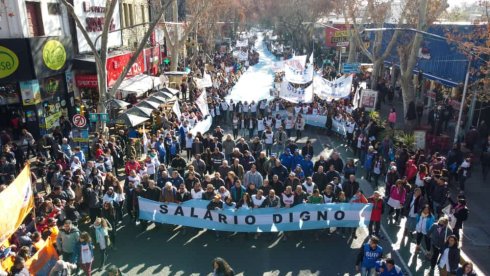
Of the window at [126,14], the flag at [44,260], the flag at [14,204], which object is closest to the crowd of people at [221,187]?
the flag at [44,260]

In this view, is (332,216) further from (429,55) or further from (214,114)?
(429,55)

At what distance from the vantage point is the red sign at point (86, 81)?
22766 millimetres

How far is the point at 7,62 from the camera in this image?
17.7 metres

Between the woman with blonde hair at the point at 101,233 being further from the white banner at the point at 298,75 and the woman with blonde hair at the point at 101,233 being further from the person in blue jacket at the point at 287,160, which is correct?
the white banner at the point at 298,75

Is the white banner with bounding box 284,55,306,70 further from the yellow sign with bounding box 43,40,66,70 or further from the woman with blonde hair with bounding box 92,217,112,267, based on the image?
the woman with blonde hair with bounding box 92,217,112,267

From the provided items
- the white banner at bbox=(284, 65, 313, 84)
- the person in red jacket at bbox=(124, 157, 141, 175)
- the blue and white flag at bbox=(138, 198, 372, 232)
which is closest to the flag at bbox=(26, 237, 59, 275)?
the blue and white flag at bbox=(138, 198, 372, 232)

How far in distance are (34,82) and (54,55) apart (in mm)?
1702

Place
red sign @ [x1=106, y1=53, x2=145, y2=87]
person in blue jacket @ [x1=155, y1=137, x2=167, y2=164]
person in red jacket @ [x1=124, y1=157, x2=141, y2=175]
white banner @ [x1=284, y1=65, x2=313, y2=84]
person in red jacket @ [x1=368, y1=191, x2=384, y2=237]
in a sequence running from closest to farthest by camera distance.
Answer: person in red jacket @ [x1=368, y1=191, x2=384, y2=237], person in red jacket @ [x1=124, y1=157, x2=141, y2=175], person in blue jacket @ [x1=155, y1=137, x2=167, y2=164], red sign @ [x1=106, y1=53, x2=145, y2=87], white banner @ [x1=284, y1=65, x2=313, y2=84]

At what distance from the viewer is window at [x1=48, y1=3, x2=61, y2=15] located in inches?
796

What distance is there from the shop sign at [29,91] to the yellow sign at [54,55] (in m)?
1.11

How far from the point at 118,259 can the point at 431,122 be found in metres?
17.0

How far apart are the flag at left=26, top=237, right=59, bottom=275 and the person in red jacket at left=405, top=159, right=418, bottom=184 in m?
10.1

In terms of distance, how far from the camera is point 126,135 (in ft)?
59.9

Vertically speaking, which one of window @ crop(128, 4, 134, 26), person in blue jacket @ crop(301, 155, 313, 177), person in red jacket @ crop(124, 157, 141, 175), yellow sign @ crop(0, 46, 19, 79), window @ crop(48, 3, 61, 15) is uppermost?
window @ crop(48, 3, 61, 15)
